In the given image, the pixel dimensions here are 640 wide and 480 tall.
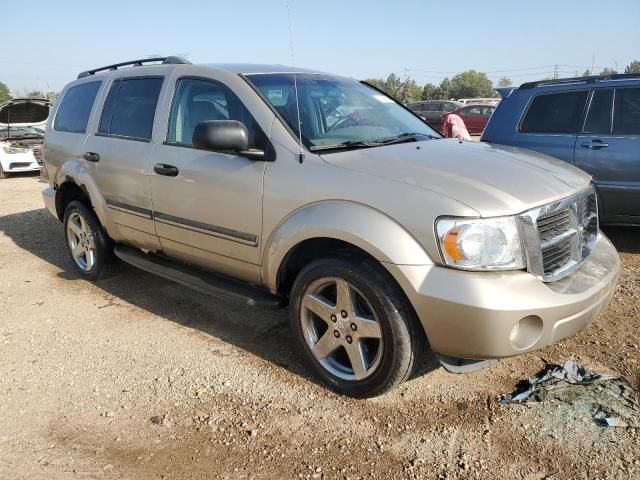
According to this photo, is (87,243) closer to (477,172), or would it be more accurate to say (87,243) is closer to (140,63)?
(140,63)

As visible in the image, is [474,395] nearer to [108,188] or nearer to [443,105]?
[108,188]

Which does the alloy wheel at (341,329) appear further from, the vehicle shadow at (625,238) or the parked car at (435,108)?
the parked car at (435,108)

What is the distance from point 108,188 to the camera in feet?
14.2

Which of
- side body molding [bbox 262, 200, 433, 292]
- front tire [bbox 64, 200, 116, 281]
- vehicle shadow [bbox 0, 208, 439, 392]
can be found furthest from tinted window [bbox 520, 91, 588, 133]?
front tire [bbox 64, 200, 116, 281]

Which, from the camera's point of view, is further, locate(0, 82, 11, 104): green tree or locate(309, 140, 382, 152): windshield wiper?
locate(0, 82, 11, 104): green tree

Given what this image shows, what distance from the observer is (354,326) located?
2.85 m

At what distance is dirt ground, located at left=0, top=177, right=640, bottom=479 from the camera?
95.7 inches

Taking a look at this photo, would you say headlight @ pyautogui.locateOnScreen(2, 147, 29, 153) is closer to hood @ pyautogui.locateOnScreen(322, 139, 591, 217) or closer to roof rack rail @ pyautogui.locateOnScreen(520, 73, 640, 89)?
roof rack rail @ pyautogui.locateOnScreen(520, 73, 640, 89)

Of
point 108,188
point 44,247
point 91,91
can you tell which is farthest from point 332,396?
point 44,247

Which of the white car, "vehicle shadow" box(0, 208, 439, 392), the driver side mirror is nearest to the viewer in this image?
the driver side mirror

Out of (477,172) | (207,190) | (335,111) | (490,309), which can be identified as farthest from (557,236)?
(207,190)

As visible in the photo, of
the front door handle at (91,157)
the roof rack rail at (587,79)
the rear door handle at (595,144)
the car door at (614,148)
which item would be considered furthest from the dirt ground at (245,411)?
the roof rack rail at (587,79)

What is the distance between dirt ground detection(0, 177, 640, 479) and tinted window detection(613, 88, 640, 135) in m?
1.68

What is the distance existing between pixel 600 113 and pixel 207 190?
13.4 ft
